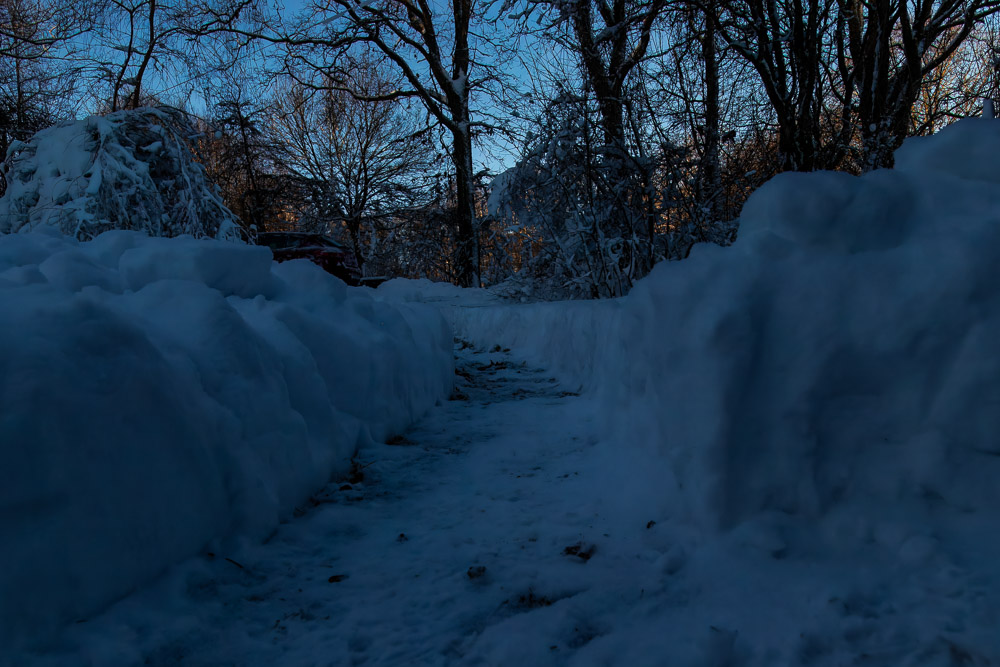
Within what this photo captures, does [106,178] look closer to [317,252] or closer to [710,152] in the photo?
[710,152]

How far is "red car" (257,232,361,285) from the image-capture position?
33.3 ft

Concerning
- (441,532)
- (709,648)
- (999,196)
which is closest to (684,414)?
(709,648)

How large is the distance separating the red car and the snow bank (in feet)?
25.8

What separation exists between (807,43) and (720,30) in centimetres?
60

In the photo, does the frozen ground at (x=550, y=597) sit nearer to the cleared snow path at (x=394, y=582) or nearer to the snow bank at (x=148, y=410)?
the cleared snow path at (x=394, y=582)

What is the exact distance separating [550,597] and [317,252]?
992 cm

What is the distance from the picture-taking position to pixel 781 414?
132cm

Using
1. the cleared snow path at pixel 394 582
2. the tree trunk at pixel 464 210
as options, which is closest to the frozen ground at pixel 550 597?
the cleared snow path at pixel 394 582

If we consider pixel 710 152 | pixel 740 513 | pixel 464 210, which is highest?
pixel 464 210

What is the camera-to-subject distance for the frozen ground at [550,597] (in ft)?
3.15

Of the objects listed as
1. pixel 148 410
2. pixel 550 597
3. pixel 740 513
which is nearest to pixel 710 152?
pixel 740 513

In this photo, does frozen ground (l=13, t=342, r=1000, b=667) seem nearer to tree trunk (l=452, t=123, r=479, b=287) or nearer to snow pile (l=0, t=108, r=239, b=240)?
snow pile (l=0, t=108, r=239, b=240)

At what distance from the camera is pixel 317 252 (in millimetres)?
10195

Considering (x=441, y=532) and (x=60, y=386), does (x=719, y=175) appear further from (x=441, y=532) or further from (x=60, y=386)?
(x=60, y=386)
